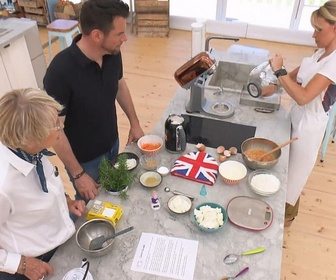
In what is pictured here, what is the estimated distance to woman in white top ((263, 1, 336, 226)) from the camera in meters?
1.87

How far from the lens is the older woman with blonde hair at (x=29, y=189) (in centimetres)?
120

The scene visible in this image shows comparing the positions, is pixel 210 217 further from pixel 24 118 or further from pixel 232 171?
pixel 24 118

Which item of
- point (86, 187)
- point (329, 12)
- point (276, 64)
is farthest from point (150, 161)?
point (329, 12)

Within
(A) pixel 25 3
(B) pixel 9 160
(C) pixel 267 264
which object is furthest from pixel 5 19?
(C) pixel 267 264

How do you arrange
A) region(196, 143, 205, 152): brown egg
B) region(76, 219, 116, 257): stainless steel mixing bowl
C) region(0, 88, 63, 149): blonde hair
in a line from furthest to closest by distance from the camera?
1. region(196, 143, 205, 152): brown egg
2. region(76, 219, 116, 257): stainless steel mixing bowl
3. region(0, 88, 63, 149): blonde hair

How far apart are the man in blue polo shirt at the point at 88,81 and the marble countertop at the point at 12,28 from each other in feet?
6.41

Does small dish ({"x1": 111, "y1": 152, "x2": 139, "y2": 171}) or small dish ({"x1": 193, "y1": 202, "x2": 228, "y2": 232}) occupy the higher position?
small dish ({"x1": 111, "y1": 152, "x2": 139, "y2": 171})

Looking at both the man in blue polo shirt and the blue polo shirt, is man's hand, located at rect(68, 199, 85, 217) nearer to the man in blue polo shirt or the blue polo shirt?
the man in blue polo shirt

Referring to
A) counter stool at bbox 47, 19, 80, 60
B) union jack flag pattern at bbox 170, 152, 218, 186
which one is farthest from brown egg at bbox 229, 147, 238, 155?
counter stool at bbox 47, 19, 80, 60

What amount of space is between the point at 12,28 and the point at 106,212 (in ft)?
9.66

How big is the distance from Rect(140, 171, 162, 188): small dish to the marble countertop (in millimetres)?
2457

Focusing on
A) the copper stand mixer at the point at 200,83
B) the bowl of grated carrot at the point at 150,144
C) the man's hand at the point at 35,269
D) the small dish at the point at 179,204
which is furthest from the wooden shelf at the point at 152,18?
the man's hand at the point at 35,269

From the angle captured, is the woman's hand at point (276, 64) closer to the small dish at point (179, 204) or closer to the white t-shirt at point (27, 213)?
the small dish at point (179, 204)

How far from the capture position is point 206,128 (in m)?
2.16
